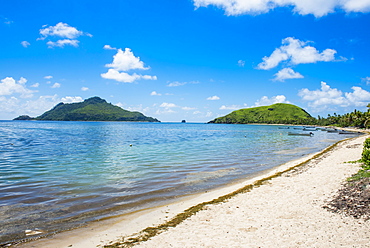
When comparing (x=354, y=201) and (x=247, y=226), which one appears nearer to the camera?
(x=247, y=226)

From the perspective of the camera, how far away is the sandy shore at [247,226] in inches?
307

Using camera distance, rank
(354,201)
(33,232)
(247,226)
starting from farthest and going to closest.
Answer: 1. (354,201)
2. (33,232)
3. (247,226)

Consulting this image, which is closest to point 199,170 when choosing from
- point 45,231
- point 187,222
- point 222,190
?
point 222,190

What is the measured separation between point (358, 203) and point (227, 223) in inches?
233

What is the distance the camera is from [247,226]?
917 centimetres

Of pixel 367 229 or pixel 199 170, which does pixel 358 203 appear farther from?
pixel 199 170

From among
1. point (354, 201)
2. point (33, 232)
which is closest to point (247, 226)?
point (354, 201)

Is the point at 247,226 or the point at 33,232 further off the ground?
the point at 247,226

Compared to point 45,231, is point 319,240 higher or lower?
higher

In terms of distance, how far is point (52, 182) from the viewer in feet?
58.5

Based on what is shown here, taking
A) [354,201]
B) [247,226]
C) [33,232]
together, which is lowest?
[33,232]

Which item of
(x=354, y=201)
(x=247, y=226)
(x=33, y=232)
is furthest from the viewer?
(x=354, y=201)

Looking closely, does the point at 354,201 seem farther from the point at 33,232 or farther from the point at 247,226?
the point at 33,232

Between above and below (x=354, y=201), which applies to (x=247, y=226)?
below
